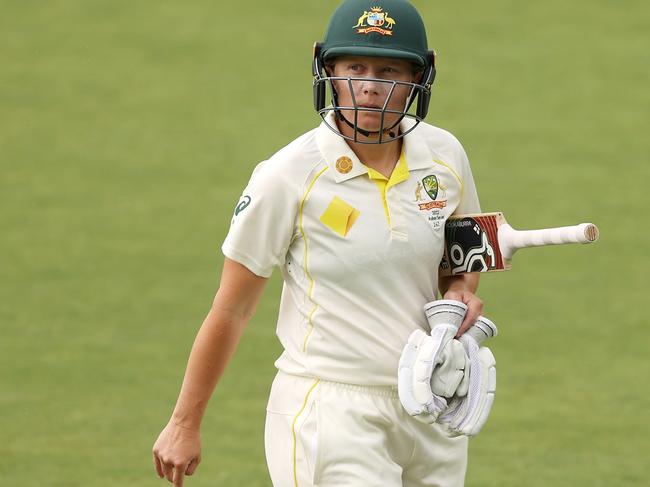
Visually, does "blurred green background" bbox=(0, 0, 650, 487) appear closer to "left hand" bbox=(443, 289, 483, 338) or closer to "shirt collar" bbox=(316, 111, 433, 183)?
"left hand" bbox=(443, 289, 483, 338)

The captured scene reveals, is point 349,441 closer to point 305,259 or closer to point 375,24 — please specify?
point 305,259

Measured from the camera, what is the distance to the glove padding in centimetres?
385

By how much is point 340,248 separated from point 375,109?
39 cm

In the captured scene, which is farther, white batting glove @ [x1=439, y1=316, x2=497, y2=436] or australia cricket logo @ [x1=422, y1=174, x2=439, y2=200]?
australia cricket logo @ [x1=422, y1=174, x2=439, y2=200]

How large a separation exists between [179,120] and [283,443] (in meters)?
8.71

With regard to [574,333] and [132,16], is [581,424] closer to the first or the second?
[574,333]

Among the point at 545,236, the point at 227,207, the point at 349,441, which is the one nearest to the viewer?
the point at 545,236

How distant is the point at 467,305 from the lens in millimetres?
4156

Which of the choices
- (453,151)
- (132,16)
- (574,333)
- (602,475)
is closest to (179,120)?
(132,16)

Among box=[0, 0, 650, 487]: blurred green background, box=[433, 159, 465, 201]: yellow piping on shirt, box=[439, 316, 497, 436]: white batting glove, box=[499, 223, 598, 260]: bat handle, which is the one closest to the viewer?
box=[499, 223, 598, 260]: bat handle

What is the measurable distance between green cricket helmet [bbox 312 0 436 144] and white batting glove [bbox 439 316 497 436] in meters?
0.63

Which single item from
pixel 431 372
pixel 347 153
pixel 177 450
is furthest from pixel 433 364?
pixel 177 450

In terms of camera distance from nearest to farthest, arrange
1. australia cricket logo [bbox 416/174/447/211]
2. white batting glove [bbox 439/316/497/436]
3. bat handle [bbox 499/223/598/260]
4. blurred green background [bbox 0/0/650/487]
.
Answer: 1. bat handle [bbox 499/223/598/260]
2. white batting glove [bbox 439/316/497/436]
3. australia cricket logo [bbox 416/174/447/211]
4. blurred green background [bbox 0/0/650/487]

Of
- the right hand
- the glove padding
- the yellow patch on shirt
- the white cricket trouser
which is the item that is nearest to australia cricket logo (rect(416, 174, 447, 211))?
the yellow patch on shirt
